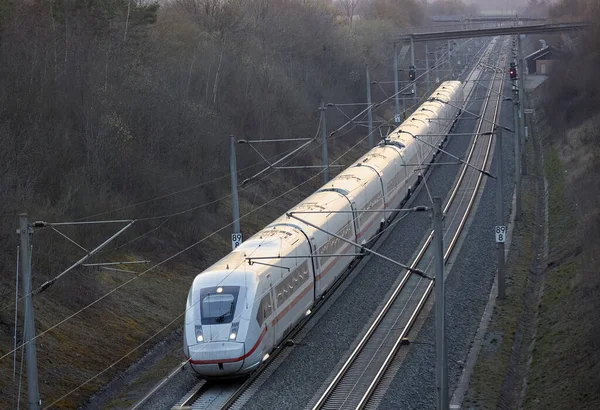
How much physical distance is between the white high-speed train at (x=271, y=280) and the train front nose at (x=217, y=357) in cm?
2

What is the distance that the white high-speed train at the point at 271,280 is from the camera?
781 inches

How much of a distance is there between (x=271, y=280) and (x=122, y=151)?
12310 millimetres

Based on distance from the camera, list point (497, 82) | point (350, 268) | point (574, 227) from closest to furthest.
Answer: point (350, 268)
point (574, 227)
point (497, 82)

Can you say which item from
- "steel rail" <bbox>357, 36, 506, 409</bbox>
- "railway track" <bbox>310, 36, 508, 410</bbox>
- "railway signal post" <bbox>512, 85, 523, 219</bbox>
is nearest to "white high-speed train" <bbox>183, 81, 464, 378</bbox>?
"railway track" <bbox>310, 36, 508, 410</bbox>

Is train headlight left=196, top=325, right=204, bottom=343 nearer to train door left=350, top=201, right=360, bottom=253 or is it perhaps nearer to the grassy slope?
the grassy slope

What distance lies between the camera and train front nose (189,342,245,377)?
19.6 meters

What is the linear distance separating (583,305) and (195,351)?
1068 centimetres

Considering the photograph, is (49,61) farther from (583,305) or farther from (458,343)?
(583,305)

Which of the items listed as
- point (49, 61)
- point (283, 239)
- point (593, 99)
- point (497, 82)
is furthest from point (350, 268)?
point (497, 82)

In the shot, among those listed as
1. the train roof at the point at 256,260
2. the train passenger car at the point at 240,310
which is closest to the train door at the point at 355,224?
the train roof at the point at 256,260

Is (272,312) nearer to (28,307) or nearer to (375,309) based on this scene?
(375,309)

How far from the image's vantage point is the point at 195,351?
19719 millimetres

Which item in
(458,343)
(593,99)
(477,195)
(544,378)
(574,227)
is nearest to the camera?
(544,378)

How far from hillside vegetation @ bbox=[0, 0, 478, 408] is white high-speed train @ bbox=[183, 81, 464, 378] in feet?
10.9
